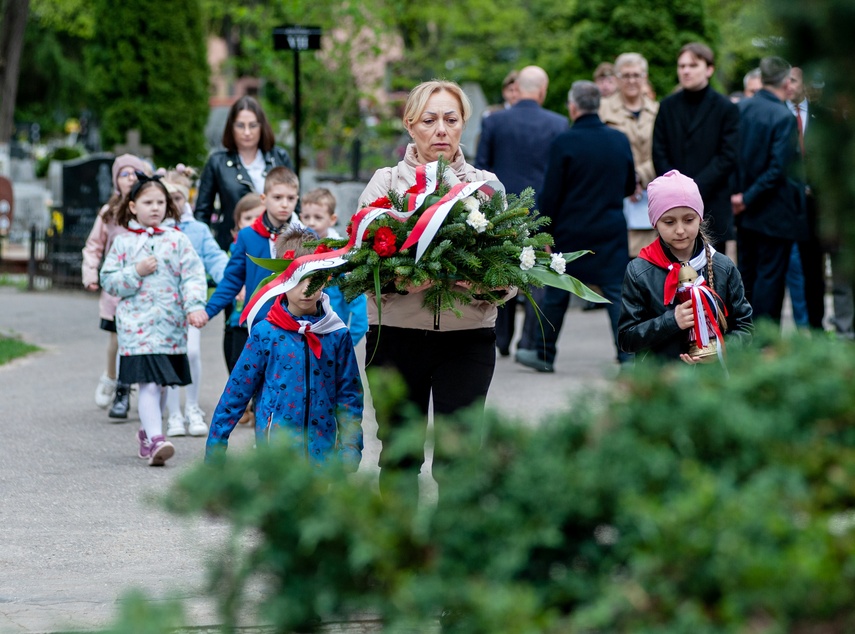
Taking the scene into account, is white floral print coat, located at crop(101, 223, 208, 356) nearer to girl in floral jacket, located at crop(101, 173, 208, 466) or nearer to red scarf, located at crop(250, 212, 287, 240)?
girl in floral jacket, located at crop(101, 173, 208, 466)

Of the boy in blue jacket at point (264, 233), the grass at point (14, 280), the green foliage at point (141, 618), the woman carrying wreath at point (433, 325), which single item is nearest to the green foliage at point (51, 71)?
the grass at point (14, 280)

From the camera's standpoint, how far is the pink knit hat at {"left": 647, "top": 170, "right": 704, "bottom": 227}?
538 centimetres

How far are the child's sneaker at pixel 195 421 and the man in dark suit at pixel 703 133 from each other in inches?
157

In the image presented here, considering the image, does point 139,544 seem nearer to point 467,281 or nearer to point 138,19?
point 467,281

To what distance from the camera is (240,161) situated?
350 inches

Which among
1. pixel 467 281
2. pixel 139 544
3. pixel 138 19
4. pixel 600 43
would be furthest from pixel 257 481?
pixel 138 19

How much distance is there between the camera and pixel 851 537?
2.48m

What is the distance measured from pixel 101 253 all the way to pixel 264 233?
2.18 metres

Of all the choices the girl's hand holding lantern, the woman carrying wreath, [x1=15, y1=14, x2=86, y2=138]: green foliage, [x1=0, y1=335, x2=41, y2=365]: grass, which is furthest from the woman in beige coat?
[x1=15, y1=14, x2=86, y2=138]: green foliage

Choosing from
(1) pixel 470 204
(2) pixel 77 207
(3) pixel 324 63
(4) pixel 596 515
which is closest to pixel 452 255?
(1) pixel 470 204

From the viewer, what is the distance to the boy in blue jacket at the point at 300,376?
5359 millimetres

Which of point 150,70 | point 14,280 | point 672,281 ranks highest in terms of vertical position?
point 150,70

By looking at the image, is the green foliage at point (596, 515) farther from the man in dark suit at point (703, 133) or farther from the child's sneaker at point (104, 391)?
the man in dark suit at point (703, 133)

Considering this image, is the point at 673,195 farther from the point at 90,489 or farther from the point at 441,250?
the point at 90,489
